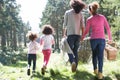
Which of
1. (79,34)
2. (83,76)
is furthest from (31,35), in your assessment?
(83,76)

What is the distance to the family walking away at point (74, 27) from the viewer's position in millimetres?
9867

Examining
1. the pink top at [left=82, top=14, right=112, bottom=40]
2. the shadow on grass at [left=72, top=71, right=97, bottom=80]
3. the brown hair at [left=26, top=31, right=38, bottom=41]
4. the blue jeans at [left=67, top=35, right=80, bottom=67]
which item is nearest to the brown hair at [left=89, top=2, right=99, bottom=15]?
the pink top at [left=82, top=14, right=112, bottom=40]

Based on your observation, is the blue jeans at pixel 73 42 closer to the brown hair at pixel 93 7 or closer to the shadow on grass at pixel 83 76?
the shadow on grass at pixel 83 76

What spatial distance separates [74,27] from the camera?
990 cm

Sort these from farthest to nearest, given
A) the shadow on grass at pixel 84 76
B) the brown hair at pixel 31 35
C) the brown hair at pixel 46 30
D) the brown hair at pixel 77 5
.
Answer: the brown hair at pixel 31 35, the brown hair at pixel 46 30, the brown hair at pixel 77 5, the shadow on grass at pixel 84 76

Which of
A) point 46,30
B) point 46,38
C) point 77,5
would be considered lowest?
point 46,38

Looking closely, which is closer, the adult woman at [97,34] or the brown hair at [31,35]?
the adult woman at [97,34]

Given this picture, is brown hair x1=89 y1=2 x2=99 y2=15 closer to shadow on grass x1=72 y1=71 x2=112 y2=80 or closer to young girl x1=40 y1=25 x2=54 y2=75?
shadow on grass x1=72 y1=71 x2=112 y2=80

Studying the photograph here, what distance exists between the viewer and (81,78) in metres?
Answer: 9.62

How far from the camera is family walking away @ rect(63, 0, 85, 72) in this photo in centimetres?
987

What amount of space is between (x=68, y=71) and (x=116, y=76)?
1.48 m

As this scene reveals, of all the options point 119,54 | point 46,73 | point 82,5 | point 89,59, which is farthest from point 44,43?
point 119,54

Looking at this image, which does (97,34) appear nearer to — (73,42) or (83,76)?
(73,42)

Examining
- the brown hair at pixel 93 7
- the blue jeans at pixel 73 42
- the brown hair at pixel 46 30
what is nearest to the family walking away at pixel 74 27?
the blue jeans at pixel 73 42
